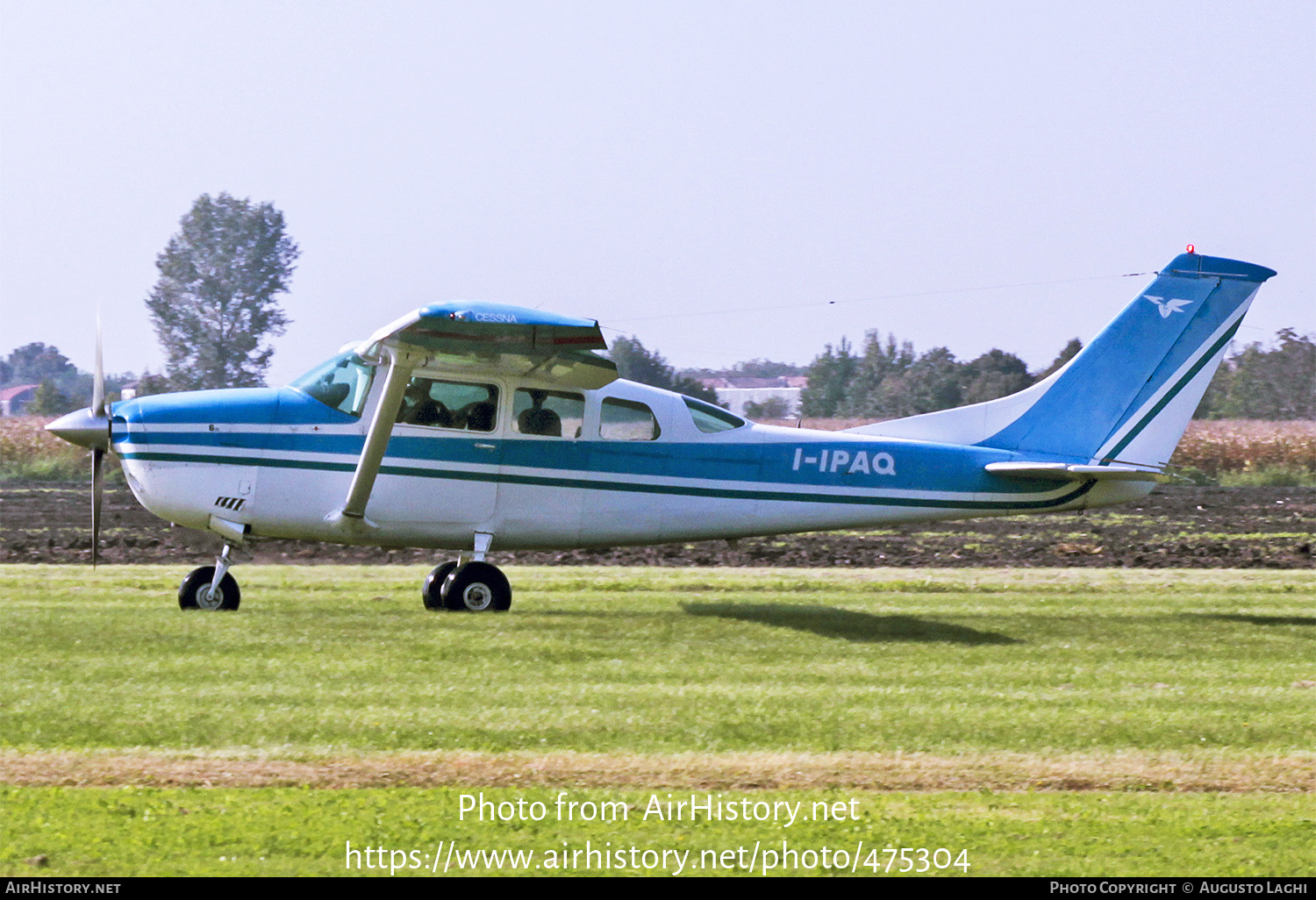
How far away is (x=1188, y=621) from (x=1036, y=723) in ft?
16.7

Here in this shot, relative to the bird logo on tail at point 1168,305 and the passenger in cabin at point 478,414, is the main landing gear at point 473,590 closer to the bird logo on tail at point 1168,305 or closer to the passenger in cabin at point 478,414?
the passenger in cabin at point 478,414

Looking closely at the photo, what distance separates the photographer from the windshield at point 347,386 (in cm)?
1178

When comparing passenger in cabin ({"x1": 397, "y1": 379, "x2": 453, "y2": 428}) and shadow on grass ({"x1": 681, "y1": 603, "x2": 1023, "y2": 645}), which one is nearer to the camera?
shadow on grass ({"x1": 681, "y1": 603, "x2": 1023, "y2": 645})

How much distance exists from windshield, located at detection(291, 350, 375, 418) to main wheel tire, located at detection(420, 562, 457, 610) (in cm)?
153

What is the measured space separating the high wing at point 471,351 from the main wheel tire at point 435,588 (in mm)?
754

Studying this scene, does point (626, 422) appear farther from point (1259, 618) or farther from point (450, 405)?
point (1259, 618)

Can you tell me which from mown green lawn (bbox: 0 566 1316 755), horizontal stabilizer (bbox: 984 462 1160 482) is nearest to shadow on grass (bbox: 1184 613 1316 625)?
mown green lawn (bbox: 0 566 1316 755)

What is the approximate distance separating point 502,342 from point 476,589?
2235 mm

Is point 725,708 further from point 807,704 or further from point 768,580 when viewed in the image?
point 768,580

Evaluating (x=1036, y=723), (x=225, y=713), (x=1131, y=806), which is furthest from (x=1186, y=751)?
(x=225, y=713)

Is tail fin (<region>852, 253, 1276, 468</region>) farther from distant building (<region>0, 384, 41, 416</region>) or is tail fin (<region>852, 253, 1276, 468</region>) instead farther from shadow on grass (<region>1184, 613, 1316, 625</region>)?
distant building (<region>0, 384, 41, 416</region>)

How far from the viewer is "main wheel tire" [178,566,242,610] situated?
37.0 ft

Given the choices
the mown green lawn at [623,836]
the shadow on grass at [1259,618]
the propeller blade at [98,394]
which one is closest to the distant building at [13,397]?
the propeller blade at [98,394]
